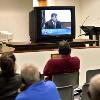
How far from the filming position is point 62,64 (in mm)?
4074

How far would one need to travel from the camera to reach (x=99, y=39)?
7496 millimetres

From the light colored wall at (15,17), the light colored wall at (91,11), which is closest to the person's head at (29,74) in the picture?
the light colored wall at (15,17)

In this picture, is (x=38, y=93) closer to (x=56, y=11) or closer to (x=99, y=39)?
(x=56, y=11)

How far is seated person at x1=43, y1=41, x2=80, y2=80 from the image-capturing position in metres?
4.04

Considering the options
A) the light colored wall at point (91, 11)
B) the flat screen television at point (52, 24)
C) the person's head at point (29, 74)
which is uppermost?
the light colored wall at point (91, 11)

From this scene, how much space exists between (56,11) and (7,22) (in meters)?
2.13

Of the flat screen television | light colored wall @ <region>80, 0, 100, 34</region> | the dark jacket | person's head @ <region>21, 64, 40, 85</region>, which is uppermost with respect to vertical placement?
light colored wall @ <region>80, 0, 100, 34</region>

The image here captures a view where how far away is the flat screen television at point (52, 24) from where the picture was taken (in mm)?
5293

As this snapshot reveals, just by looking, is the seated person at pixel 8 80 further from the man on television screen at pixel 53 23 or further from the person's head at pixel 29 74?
the man on television screen at pixel 53 23

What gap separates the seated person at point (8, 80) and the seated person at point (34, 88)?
195mm

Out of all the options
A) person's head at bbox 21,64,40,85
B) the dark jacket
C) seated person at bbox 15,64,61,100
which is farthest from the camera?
the dark jacket

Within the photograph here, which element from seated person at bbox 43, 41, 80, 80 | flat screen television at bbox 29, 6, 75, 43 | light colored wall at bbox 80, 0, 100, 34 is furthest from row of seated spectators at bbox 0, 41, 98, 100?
light colored wall at bbox 80, 0, 100, 34

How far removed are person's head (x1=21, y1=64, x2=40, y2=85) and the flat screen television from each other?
2.65 metres

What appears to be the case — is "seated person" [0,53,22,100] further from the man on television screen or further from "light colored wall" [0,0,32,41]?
"light colored wall" [0,0,32,41]
